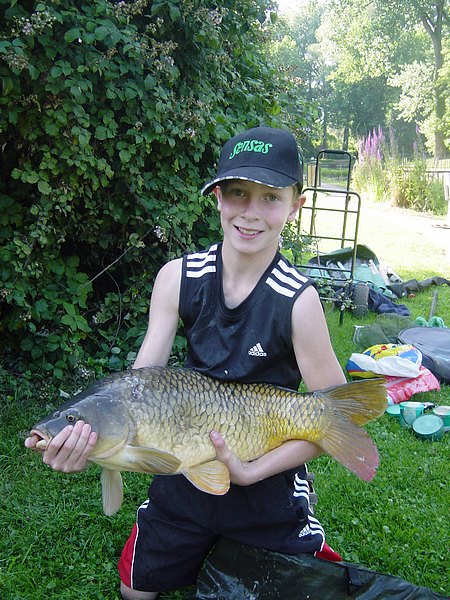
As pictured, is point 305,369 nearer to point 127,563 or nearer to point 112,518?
point 127,563

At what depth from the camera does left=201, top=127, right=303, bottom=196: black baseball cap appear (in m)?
1.74

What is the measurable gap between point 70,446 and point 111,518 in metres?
1.09

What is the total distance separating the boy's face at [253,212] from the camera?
1.80m

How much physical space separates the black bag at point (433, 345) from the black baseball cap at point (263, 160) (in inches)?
101

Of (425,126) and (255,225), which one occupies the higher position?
(425,126)

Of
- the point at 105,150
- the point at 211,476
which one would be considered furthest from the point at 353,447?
the point at 105,150

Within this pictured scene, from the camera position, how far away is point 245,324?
1.86m

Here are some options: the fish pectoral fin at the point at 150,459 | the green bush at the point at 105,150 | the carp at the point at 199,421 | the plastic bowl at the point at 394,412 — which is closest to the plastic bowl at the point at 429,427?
the plastic bowl at the point at 394,412

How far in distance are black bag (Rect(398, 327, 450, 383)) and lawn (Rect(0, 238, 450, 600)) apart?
902mm

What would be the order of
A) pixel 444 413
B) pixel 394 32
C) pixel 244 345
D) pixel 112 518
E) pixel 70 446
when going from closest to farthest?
pixel 70 446 → pixel 244 345 → pixel 112 518 → pixel 444 413 → pixel 394 32

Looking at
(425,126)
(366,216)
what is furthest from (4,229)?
(425,126)

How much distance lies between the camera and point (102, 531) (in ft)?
7.81

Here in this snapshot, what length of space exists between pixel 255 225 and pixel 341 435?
2.01 ft

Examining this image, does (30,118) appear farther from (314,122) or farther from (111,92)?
(314,122)
